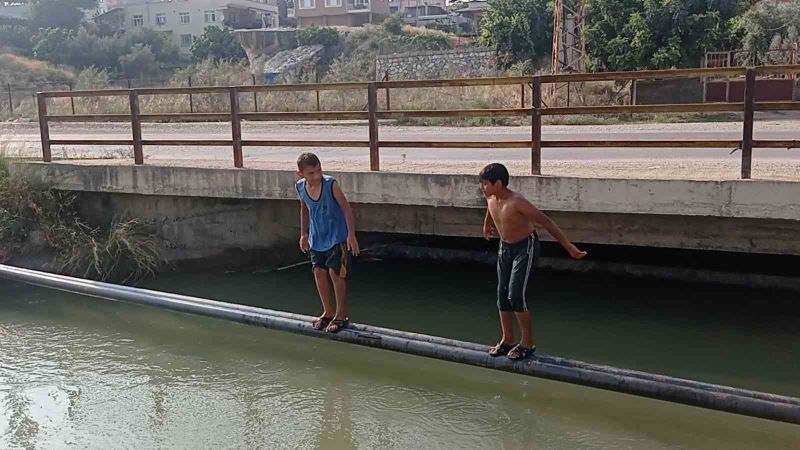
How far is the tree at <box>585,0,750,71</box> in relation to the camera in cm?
2706

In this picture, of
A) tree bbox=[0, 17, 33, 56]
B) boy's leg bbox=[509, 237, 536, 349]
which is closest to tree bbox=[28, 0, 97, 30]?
tree bbox=[0, 17, 33, 56]

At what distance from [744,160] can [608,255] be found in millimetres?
3561

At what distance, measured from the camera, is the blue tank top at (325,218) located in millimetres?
6254

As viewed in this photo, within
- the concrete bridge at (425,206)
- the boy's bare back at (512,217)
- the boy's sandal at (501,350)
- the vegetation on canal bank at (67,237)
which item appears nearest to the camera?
the boy's bare back at (512,217)

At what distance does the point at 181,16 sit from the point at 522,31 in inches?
1992

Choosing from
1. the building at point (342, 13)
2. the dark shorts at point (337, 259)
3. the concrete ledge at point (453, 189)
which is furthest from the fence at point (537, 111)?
the building at point (342, 13)

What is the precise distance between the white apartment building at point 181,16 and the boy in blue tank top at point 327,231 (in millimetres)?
71126

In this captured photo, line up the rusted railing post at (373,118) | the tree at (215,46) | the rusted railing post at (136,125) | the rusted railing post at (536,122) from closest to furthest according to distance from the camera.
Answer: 1. the rusted railing post at (536,122)
2. the rusted railing post at (373,118)
3. the rusted railing post at (136,125)
4. the tree at (215,46)

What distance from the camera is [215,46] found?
59.5 meters

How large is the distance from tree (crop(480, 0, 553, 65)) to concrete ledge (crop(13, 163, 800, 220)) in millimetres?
26469

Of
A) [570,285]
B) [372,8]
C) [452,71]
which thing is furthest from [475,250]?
[372,8]

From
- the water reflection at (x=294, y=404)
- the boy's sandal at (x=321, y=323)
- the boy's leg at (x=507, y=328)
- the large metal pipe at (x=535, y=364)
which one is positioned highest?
the boy's leg at (x=507, y=328)

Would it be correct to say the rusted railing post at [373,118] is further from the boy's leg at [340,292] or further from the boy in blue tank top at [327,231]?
the boy's leg at [340,292]

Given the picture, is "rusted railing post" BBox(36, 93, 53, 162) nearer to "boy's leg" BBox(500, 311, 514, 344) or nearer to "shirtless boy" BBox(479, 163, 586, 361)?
"shirtless boy" BBox(479, 163, 586, 361)
